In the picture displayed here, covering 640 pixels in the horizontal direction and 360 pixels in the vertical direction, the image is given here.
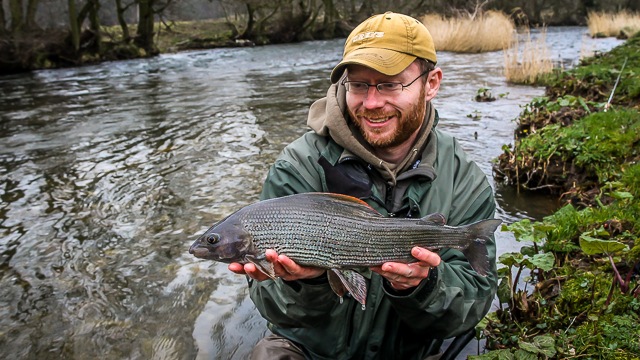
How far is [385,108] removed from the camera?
10.00 feet

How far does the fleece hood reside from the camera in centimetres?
304

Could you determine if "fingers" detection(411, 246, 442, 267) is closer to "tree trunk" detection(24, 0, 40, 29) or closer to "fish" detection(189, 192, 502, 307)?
"fish" detection(189, 192, 502, 307)

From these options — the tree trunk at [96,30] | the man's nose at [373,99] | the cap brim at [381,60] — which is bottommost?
the man's nose at [373,99]

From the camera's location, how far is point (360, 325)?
3.08 m

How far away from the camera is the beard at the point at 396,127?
3076mm

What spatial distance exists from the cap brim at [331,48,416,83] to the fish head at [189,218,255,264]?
1122mm

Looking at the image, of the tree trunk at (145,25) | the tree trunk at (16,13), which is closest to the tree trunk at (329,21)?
A: the tree trunk at (145,25)

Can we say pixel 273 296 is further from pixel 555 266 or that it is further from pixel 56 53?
pixel 56 53

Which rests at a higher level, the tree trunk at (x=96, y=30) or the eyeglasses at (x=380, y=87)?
the tree trunk at (x=96, y=30)

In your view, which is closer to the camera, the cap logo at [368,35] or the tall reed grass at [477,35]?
the cap logo at [368,35]

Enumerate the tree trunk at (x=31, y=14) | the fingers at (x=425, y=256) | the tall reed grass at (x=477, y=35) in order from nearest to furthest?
the fingers at (x=425, y=256) < the tall reed grass at (x=477, y=35) < the tree trunk at (x=31, y=14)

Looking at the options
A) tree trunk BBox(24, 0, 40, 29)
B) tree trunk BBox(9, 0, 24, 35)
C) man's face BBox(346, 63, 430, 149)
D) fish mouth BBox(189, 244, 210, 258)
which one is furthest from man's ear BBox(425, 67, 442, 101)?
tree trunk BBox(24, 0, 40, 29)

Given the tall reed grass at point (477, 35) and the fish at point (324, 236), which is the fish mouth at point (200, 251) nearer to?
the fish at point (324, 236)

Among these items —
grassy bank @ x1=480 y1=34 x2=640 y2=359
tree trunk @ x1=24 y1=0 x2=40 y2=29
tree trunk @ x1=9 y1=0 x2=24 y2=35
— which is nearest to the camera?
grassy bank @ x1=480 y1=34 x2=640 y2=359
